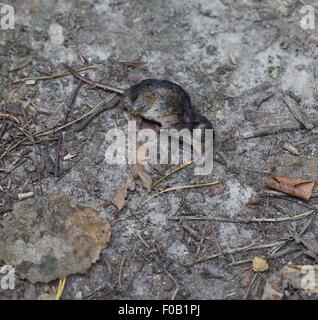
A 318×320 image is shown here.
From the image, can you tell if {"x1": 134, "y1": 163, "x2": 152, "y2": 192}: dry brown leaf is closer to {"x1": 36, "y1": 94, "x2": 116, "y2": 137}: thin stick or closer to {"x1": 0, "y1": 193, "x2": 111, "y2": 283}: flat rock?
{"x1": 0, "y1": 193, "x2": 111, "y2": 283}: flat rock

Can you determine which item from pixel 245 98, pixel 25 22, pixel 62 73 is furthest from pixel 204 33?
pixel 25 22

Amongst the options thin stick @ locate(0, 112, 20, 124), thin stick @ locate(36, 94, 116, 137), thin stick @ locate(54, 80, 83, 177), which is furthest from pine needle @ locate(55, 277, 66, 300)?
thin stick @ locate(0, 112, 20, 124)

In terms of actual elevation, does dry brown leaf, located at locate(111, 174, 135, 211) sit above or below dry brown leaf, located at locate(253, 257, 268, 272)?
above

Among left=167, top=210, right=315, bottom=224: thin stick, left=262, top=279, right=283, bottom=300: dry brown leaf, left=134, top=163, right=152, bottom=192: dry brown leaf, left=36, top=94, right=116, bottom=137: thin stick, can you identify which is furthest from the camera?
left=36, top=94, right=116, bottom=137: thin stick

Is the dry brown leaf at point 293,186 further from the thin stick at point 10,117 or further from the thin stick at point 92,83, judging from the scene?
the thin stick at point 10,117

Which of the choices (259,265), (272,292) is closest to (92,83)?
(259,265)

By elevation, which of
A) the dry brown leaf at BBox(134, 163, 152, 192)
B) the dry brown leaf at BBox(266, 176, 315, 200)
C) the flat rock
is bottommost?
the flat rock

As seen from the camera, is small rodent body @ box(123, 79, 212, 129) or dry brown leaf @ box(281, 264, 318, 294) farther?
small rodent body @ box(123, 79, 212, 129)
